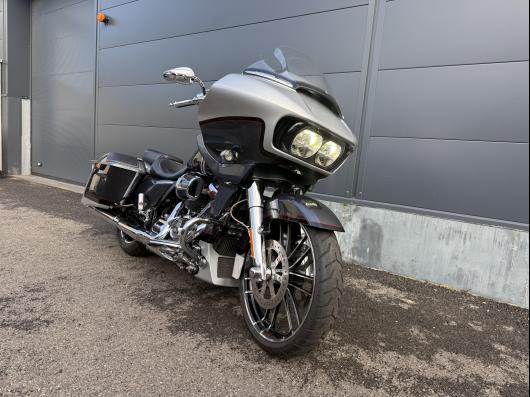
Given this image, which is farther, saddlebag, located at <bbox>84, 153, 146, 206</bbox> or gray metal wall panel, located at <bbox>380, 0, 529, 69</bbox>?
saddlebag, located at <bbox>84, 153, 146, 206</bbox>

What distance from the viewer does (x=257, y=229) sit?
2.24m

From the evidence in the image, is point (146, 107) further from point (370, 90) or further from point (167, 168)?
point (370, 90)

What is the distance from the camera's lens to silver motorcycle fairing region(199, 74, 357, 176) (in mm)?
2102

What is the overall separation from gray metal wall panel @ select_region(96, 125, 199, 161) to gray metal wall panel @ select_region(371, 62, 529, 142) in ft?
8.52

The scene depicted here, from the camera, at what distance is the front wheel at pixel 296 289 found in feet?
6.73

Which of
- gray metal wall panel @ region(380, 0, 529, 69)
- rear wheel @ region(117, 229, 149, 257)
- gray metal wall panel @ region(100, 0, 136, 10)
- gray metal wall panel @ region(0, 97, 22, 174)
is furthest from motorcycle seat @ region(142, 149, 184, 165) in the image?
gray metal wall panel @ region(0, 97, 22, 174)

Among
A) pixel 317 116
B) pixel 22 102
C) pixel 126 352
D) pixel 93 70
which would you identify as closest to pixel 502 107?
pixel 317 116

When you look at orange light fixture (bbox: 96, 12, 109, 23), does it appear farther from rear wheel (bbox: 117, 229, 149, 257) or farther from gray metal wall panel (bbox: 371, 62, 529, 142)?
gray metal wall panel (bbox: 371, 62, 529, 142)

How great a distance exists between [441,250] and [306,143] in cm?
216

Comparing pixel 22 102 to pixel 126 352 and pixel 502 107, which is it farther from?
pixel 502 107

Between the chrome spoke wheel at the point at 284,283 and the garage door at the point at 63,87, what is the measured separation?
6.64 meters

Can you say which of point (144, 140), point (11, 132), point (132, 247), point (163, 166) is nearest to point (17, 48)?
point (11, 132)

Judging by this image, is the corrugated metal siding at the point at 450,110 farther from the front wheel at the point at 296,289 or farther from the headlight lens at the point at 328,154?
the front wheel at the point at 296,289

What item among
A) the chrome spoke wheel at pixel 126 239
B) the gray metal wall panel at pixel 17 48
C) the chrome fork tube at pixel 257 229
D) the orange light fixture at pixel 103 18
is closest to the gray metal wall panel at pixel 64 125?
the gray metal wall panel at pixel 17 48
